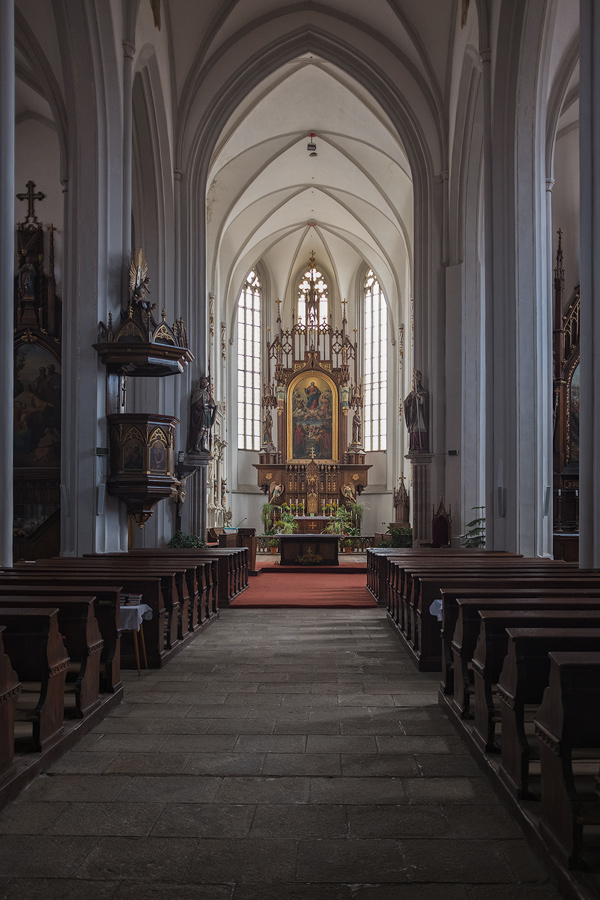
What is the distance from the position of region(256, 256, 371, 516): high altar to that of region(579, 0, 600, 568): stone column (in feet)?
71.0

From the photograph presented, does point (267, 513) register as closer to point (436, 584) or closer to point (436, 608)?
point (436, 584)

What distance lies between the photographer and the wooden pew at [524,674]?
3412 mm

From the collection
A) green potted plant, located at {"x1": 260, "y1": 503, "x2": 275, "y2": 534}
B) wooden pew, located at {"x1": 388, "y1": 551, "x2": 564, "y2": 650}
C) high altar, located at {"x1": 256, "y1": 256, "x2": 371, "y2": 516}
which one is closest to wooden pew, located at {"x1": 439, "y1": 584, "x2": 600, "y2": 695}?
wooden pew, located at {"x1": 388, "y1": 551, "x2": 564, "y2": 650}

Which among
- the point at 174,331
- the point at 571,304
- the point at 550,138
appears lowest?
the point at 174,331

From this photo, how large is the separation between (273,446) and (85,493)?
60.5 ft

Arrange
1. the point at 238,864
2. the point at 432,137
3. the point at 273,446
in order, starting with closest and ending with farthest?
the point at 238,864 → the point at 432,137 → the point at 273,446

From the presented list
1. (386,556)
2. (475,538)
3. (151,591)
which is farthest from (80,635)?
(475,538)

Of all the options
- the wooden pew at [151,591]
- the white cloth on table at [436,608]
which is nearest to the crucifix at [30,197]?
the wooden pew at [151,591]

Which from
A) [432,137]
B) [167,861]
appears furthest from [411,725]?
[432,137]

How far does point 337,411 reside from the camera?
30.5 metres

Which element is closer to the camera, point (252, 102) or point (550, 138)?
point (550, 138)

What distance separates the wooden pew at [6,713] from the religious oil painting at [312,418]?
2665 cm

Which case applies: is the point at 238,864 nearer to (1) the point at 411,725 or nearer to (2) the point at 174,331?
(1) the point at 411,725

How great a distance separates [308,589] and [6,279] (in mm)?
8729
